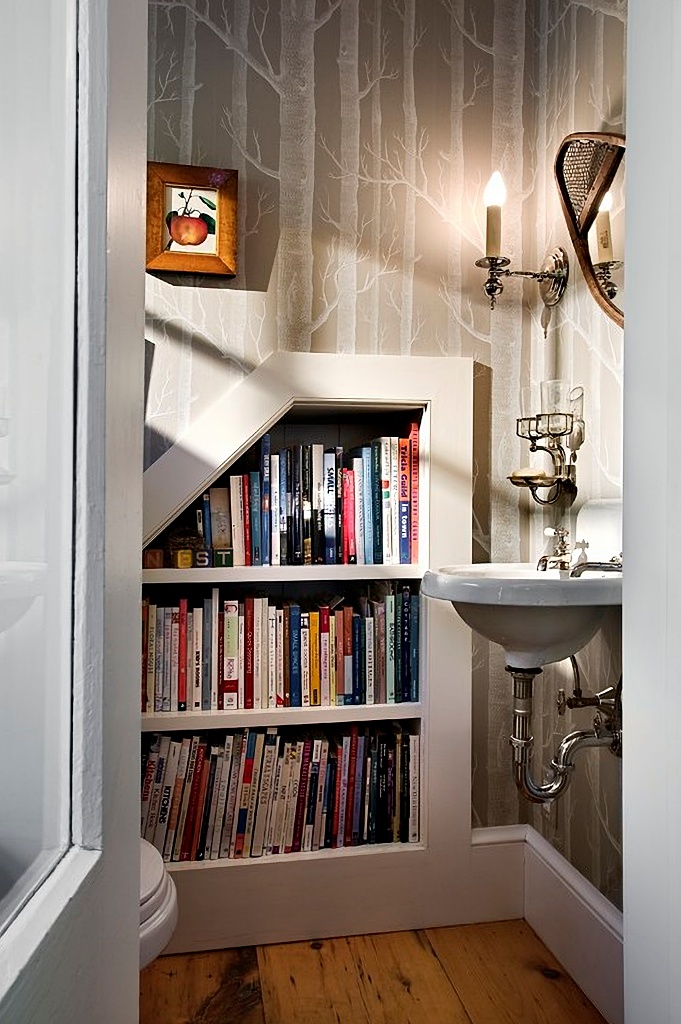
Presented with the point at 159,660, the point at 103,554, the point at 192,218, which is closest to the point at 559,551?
the point at 159,660

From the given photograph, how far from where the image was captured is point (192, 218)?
194 centimetres

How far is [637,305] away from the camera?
970mm

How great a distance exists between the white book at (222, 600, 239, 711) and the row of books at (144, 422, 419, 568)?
0.38ft

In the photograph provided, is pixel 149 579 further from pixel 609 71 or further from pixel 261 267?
pixel 609 71

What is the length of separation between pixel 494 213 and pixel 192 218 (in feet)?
2.35

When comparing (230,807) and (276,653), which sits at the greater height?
(276,653)

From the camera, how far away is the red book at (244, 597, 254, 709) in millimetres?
1928

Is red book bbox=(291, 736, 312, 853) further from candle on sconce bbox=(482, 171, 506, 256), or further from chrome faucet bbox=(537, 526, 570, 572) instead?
candle on sconce bbox=(482, 171, 506, 256)

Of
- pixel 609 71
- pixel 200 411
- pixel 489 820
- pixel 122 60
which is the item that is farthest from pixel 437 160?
pixel 122 60

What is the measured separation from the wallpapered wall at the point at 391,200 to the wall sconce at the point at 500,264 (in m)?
0.05

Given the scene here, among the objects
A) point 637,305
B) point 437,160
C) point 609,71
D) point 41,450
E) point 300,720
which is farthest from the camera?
point 437,160

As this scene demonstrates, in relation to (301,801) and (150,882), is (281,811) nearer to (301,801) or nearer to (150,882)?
(301,801)

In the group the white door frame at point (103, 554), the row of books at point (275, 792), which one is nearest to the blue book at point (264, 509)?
the row of books at point (275, 792)

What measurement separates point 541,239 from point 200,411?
972 millimetres
